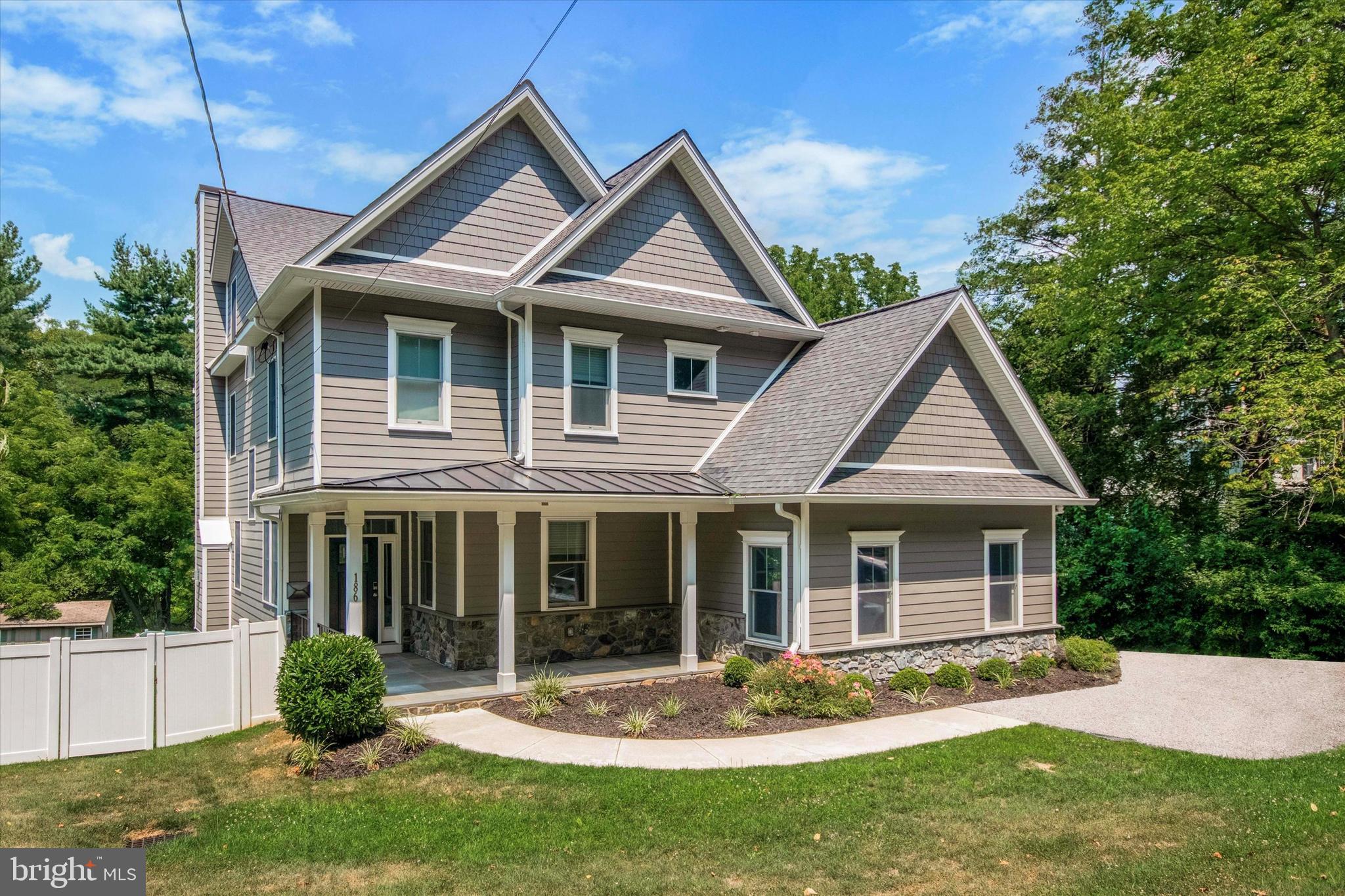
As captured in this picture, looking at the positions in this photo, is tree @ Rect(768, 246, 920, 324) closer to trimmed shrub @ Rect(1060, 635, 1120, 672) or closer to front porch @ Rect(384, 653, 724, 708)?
trimmed shrub @ Rect(1060, 635, 1120, 672)

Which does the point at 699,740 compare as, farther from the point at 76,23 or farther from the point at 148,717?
the point at 76,23

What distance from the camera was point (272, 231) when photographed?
16.7 meters

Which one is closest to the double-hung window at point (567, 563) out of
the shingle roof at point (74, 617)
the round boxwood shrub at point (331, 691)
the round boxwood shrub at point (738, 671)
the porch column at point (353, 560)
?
the round boxwood shrub at point (738, 671)

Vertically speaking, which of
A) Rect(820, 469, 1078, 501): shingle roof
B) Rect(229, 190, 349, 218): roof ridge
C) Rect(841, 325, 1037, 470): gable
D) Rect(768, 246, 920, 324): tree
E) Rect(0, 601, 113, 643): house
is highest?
Rect(768, 246, 920, 324): tree

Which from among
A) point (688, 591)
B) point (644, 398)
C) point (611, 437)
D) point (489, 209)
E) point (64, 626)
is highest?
point (489, 209)

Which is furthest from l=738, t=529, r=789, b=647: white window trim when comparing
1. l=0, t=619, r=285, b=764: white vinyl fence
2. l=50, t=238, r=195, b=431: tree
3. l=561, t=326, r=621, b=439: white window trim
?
l=50, t=238, r=195, b=431: tree

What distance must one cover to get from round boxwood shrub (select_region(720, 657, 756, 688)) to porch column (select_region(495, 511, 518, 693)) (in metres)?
3.03

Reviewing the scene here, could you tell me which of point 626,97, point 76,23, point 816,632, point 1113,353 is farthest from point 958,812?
point 1113,353

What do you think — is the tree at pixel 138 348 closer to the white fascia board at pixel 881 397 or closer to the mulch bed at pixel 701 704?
the mulch bed at pixel 701 704

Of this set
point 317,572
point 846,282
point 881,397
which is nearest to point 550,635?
point 317,572

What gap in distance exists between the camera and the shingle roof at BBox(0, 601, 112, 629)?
64.6 feet

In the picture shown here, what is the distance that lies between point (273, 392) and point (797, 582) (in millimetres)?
9221

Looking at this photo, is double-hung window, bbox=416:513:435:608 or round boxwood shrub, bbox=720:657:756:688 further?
double-hung window, bbox=416:513:435:608

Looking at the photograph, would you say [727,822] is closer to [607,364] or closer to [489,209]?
[607,364]
